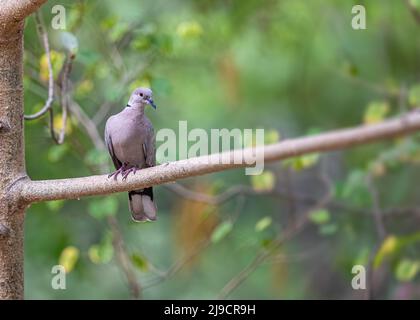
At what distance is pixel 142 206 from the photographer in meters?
2.80

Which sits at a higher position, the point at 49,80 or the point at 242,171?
the point at 242,171

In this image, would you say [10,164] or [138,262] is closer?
[10,164]

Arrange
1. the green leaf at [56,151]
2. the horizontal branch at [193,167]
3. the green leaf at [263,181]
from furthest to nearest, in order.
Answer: the green leaf at [263,181] → the green leaf at [56,151] → the horizontal branch at [193,167]

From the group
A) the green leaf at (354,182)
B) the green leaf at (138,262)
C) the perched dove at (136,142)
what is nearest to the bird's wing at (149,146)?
the perched dove at (136,142)

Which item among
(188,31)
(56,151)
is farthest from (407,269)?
(56,151)

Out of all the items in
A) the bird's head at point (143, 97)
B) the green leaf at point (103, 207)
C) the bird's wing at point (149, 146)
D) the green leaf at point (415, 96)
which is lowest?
the bird's wing at point (149, 146)

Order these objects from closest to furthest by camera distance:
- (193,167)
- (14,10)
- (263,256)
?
(193,167) < (14,10) < (263,256)

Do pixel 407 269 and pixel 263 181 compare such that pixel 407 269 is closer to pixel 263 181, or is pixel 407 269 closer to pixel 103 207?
pixel 263 181

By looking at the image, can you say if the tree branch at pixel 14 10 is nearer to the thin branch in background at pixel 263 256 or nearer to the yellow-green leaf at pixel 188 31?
the yellow-green leaf at pixel 188 31

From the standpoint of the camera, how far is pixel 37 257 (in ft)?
14.3

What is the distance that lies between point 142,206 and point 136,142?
24cm

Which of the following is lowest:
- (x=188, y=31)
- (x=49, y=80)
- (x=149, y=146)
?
(x=149, y=146)

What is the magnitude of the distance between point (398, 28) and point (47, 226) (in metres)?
2.36

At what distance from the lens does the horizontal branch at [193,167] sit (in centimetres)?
204
